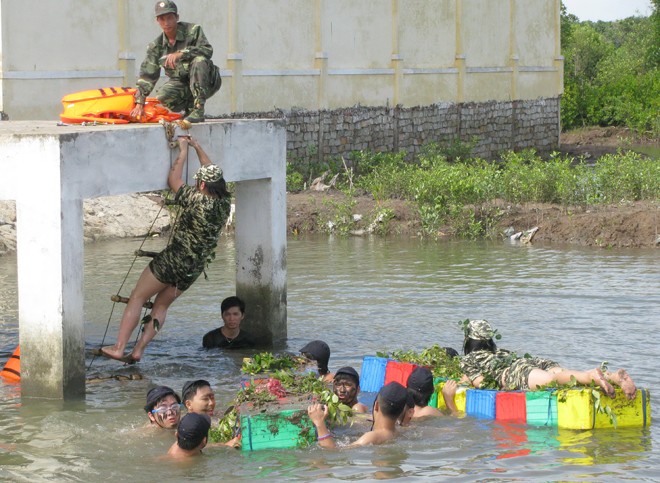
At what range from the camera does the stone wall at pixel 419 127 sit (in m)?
27.6

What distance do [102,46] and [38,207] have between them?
43.1ft

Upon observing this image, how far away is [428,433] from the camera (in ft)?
32.9

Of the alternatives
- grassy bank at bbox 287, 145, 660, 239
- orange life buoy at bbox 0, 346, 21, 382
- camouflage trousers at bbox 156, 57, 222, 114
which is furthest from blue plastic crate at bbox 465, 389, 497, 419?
grassy bank at bbox 287, 145, 660, 239

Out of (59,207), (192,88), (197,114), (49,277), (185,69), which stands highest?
(185,69)

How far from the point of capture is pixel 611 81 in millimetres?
47781

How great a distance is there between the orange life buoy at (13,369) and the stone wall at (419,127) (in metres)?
14.4

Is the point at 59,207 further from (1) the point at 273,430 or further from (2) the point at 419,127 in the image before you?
(2) the point at 419,127

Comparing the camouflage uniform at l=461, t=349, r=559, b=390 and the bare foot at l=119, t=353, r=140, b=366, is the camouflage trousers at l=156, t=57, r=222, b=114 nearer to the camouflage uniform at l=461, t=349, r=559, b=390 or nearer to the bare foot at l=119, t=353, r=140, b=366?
the bare foot at l=119, t=353, r=140, b=366

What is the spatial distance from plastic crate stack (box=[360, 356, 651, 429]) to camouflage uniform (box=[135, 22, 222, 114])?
3.93 m

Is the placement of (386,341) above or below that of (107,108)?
below

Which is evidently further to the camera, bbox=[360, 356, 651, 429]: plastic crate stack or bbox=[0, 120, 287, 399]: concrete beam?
bbox=[0, 120, 287, 399]: concrete beam

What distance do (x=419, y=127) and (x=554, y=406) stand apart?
21519mm

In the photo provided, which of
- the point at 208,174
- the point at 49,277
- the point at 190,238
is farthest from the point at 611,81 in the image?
the point at 49,277

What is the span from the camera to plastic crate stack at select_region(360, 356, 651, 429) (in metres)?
9.80
